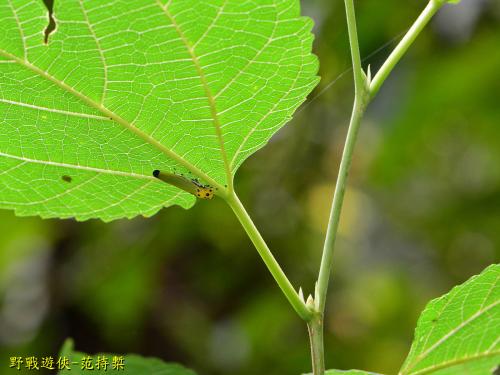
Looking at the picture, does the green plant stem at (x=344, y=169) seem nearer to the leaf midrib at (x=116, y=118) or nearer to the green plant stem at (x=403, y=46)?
the green plant stem at (x=403, y=46)

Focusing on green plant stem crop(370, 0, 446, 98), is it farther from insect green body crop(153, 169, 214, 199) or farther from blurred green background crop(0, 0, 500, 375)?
blurred green background crop(0, 0, 500, 375)

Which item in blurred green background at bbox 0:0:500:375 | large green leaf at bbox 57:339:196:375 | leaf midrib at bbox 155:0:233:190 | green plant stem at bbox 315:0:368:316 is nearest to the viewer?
leaf midrib at bbox 155:0:233:190

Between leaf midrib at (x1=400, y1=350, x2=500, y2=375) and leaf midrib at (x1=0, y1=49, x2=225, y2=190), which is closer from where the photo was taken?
leaf midrib at (x1=0, y1=49, x2=225, y2=190)

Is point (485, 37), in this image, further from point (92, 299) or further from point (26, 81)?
point (26, 81)

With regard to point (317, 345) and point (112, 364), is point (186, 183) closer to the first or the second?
point (317, 345)

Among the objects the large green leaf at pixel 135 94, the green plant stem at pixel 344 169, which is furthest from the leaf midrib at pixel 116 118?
the green plant stem at pixel 344 169

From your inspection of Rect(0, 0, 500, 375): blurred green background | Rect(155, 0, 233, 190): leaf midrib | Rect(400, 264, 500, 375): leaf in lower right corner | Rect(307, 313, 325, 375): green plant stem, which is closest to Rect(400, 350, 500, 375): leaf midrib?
Rect(400, 264, 500, 375): leaf in lower right corner
